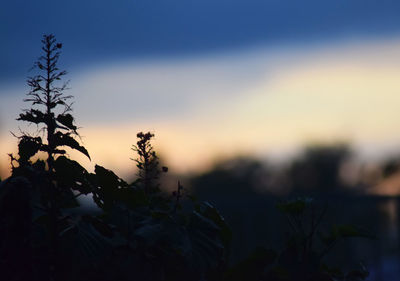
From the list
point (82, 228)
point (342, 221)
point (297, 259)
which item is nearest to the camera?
point (82, 228)

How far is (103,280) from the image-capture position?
1.58 meters

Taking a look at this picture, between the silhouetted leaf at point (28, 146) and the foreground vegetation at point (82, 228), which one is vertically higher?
the silhouetted leaf at point (28, 146)

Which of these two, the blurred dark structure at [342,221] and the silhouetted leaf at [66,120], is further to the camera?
the blurred dark structure at [342,221]

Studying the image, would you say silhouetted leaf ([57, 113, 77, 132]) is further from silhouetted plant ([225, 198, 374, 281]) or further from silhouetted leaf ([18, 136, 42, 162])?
silhouetted plant ([225, 198, 374, 281])

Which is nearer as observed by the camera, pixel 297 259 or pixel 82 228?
pixel 82 228

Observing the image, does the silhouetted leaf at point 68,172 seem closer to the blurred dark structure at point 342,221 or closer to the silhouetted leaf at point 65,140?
the silhouetted leaf at point 65,140

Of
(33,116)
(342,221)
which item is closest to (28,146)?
(33,116)

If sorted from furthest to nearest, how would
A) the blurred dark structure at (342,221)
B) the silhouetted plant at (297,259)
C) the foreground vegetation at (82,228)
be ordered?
the blurred dark structure at (342,221) < the silhouetted plant at (297,259) < the foreground vegetation at (82,228)

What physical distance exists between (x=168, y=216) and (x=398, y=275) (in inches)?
230

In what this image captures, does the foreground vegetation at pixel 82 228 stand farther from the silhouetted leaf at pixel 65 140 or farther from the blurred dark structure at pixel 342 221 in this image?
the blurred dark structure at pixel 342 221

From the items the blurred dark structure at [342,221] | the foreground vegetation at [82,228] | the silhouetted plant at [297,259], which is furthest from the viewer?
the blurred dark structure at [342,221]

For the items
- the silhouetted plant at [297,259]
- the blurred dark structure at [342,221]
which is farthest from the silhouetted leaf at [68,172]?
the blurred dark structure at [342,221]

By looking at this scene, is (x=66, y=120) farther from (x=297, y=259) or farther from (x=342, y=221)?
(x=342, y=221)

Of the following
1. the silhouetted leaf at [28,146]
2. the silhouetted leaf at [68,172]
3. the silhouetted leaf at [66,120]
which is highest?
the silhouetted leaf at [66,120]
